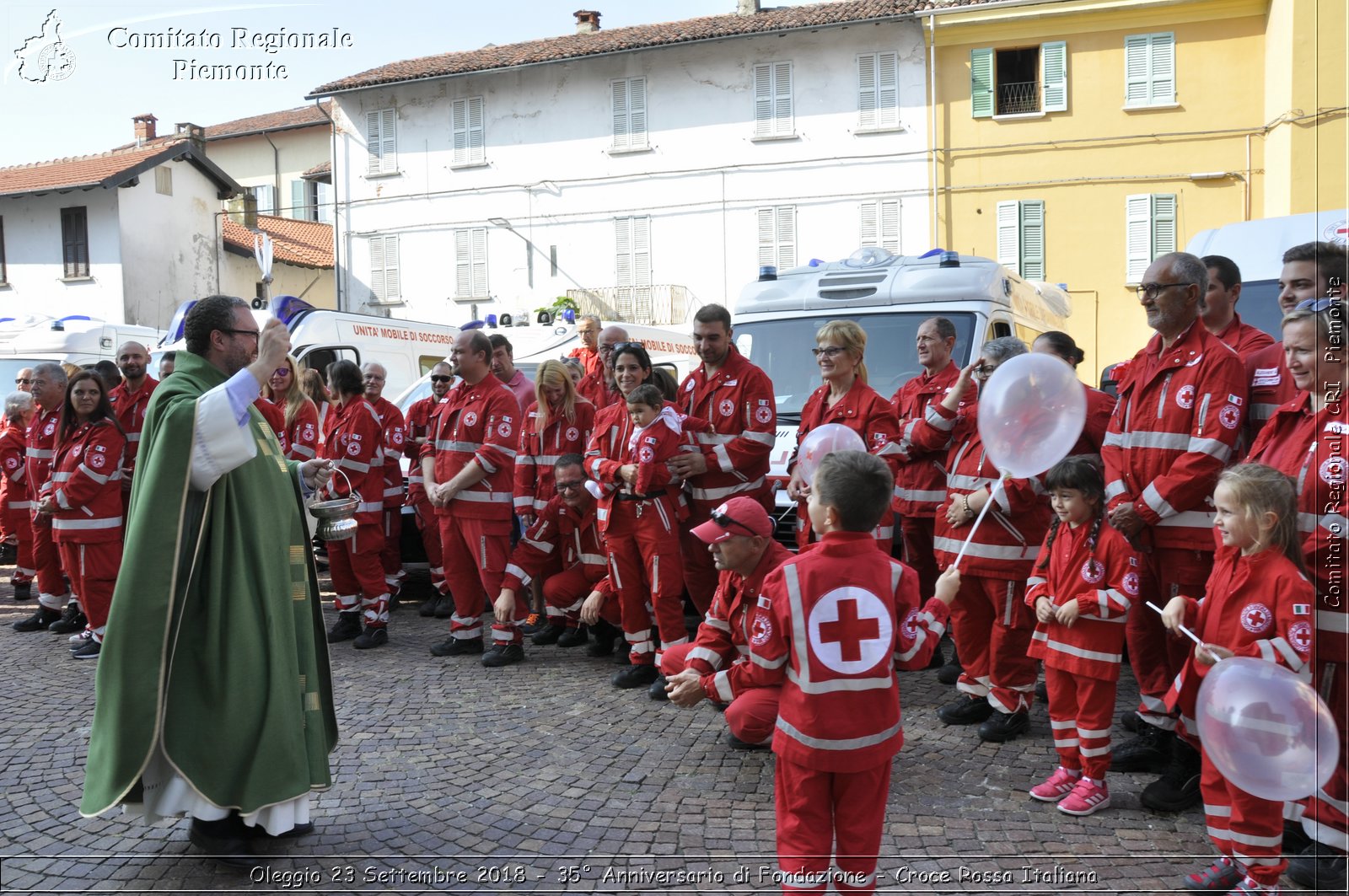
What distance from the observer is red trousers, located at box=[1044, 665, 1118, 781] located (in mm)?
4676

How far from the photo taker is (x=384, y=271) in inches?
1199

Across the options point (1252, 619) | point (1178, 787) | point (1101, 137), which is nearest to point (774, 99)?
point (1101, 137)

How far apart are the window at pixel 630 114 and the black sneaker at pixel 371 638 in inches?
835

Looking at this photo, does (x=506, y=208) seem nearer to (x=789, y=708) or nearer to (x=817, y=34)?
(x=817, y=34)

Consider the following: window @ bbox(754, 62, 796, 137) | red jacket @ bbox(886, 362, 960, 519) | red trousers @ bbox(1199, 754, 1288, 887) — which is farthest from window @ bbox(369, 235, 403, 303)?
red trousers @ bbox(1199, 754, 1288, 887)

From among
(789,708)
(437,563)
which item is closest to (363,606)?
(437,563)

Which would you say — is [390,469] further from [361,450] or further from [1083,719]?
[1083,719]

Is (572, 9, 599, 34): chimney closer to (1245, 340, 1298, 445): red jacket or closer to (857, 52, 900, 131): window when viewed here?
(857, 52, 900, 131): window

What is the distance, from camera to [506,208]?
94.9 feet

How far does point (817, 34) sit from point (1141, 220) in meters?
8.73

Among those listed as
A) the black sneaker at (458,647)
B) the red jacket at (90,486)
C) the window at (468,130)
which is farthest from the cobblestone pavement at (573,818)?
the window at (468,130)

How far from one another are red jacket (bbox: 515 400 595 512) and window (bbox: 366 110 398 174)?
24.4 metres

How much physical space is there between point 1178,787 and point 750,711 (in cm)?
189

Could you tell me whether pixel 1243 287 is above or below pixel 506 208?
below
